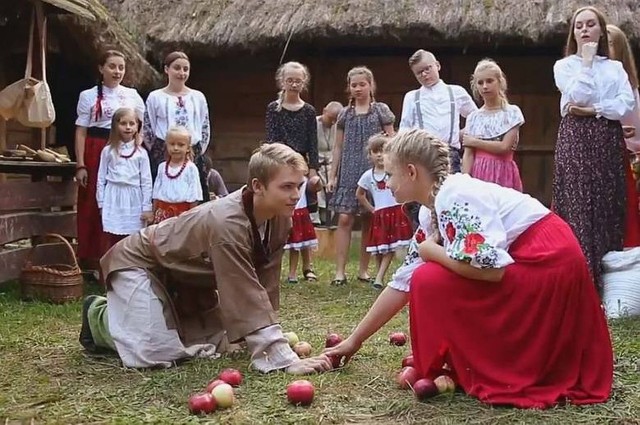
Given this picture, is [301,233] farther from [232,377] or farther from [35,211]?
[232,377]

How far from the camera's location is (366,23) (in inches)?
414

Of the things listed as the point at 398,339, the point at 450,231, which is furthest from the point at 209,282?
the point at 450,231

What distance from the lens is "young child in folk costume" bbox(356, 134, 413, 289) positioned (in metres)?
6.96

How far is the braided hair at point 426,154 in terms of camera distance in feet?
10.9

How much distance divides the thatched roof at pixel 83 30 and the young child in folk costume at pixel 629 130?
12.8 feet

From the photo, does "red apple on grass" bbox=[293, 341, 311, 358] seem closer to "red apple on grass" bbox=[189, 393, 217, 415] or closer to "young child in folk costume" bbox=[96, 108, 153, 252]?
"red apple on grass" bbox=[189, 393, 217, 415]

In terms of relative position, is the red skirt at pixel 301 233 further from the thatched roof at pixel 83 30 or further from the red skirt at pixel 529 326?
the red skirt at pixel 529 326

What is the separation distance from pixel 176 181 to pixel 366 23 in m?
4.75

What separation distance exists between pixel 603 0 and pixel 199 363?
8.28m

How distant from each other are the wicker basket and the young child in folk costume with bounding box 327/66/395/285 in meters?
2.01

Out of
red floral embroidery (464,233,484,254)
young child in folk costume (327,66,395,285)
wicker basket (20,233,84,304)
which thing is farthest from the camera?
young child in folk costume (327,66,395,285)

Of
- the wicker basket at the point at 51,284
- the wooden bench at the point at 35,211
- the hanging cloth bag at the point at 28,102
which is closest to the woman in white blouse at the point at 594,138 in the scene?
the wicker basket at the point at 51,284

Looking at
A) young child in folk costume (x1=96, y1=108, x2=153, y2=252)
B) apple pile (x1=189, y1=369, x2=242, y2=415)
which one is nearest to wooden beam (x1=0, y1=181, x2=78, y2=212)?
young child in folk costume (x1=96, y1=108, x2=153, y2=252)

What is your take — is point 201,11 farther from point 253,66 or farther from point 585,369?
point 585,369
